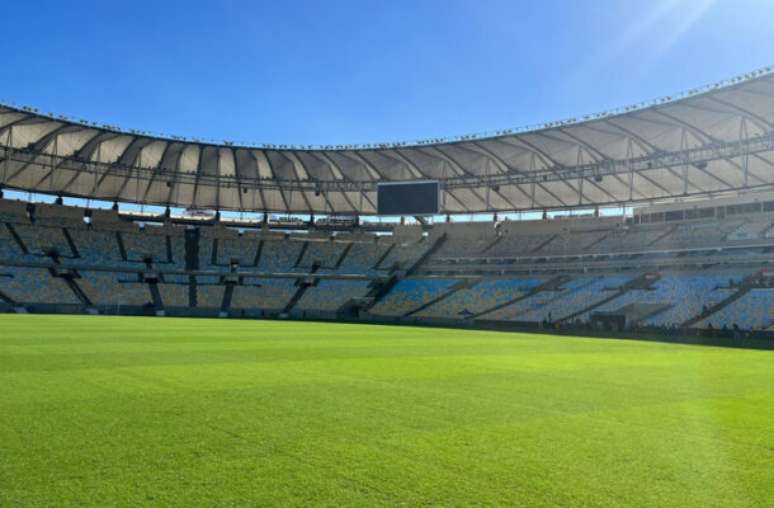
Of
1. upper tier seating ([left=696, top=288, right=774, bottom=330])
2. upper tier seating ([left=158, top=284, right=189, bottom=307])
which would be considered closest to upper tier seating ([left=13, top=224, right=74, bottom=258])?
upper tier seating ([left=158, top=284, right=189, bottom=307])

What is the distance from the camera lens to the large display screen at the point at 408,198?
54125mm

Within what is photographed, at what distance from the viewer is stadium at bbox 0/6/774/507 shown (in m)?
6.06

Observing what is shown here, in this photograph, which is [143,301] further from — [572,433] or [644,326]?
[572,433]

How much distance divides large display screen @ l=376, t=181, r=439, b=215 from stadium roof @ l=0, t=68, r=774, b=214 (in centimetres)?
134

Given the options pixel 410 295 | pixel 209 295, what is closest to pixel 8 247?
pixel 209 295

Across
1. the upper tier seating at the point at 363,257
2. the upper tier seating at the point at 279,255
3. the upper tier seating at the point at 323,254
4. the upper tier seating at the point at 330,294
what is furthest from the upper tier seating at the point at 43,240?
the upper tier seating at the point at 363,257

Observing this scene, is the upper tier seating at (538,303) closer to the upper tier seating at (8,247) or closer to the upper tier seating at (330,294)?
the upper tier seating at (330,294)

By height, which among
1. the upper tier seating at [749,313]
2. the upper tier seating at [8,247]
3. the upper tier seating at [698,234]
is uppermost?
the upper tier seating at [698,234]

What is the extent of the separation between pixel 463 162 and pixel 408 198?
610cm

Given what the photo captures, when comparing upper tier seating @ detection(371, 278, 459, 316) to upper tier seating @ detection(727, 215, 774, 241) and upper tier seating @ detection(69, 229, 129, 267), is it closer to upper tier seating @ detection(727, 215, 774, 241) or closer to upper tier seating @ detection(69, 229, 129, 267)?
upper tier seating @ detection(727, 215, 774, 241)

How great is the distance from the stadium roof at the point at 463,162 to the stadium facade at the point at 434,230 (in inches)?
7.0

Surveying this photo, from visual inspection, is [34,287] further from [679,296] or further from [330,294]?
[679,296]

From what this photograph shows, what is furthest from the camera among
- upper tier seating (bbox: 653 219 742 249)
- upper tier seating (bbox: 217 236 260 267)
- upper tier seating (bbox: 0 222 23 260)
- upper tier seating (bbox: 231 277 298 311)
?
upper tier seating (bbox: 217 236 260 267)

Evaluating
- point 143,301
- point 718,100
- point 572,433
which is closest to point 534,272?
point 718,100
